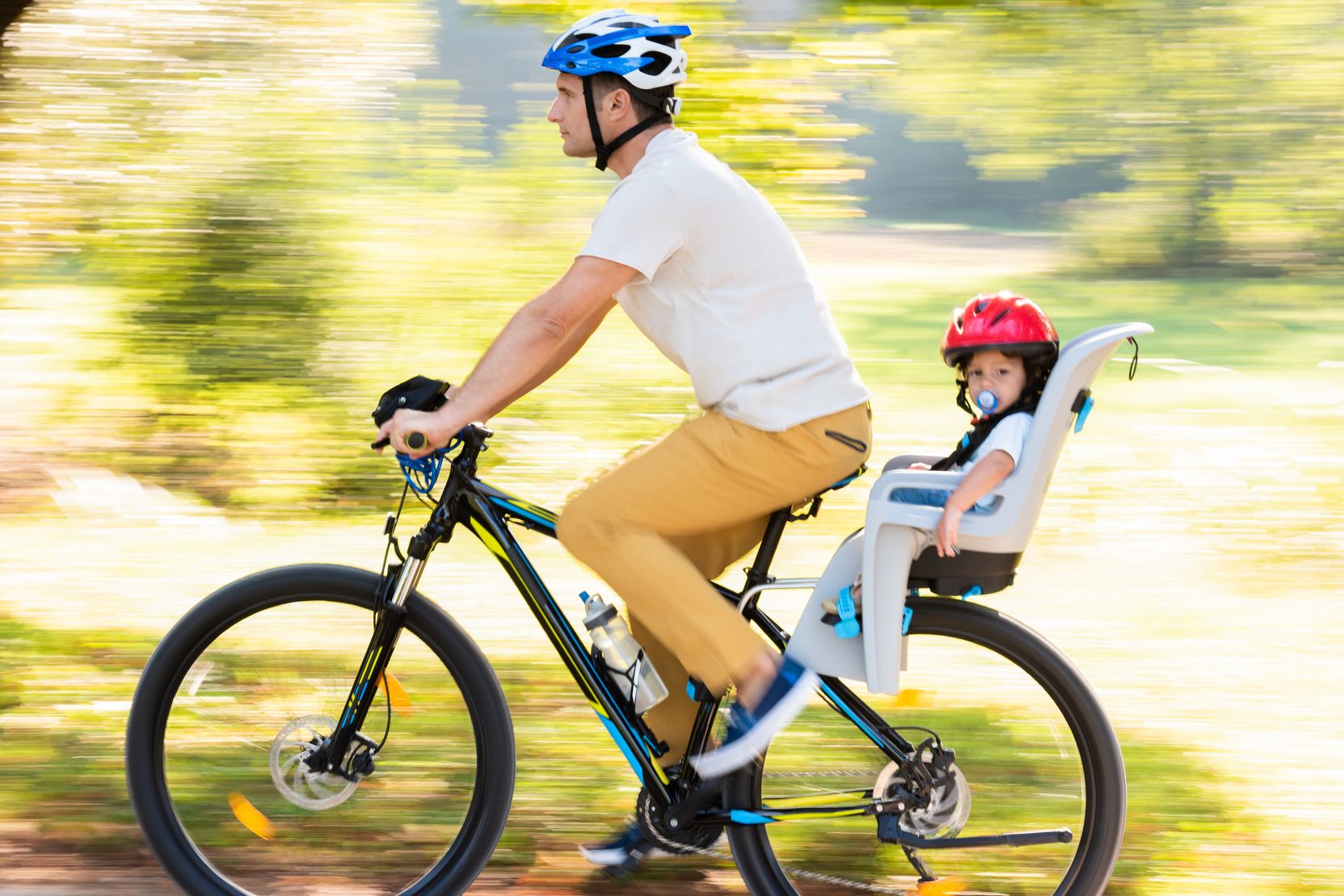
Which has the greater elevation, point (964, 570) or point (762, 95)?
point (964, 570)

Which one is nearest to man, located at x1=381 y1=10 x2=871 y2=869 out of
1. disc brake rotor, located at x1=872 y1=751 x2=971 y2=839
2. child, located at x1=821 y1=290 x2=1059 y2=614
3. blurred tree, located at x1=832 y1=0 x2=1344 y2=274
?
child, located at x1=821 y1=290 x2=1059 y2=614

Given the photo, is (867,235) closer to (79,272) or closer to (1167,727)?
(79,272)

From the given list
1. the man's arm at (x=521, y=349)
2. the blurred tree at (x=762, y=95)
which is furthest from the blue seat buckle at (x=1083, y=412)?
the blurred tree at (x=762, y=95)

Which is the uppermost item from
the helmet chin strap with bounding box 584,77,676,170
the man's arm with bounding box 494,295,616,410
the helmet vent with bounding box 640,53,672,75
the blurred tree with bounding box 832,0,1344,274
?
the helmet vent with bounding box 640,53,672,75

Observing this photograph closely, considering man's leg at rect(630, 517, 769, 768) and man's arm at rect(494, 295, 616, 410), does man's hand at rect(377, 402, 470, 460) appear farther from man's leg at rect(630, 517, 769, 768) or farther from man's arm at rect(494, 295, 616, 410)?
man's leg at rect(630, 517, 769, 768)

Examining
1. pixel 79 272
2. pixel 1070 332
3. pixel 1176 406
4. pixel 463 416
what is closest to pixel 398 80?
pixel 79 272

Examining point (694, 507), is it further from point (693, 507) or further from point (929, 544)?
point (929, 544)

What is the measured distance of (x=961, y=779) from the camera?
110 inches

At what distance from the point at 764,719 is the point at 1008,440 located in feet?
2.45

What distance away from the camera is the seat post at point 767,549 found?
275 centimetres

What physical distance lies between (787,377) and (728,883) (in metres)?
1.30

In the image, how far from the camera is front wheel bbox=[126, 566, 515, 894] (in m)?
2.81

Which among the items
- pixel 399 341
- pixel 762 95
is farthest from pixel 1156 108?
pixel 399 341

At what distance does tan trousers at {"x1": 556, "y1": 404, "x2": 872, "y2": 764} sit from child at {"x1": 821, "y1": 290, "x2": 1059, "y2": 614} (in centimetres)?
20
